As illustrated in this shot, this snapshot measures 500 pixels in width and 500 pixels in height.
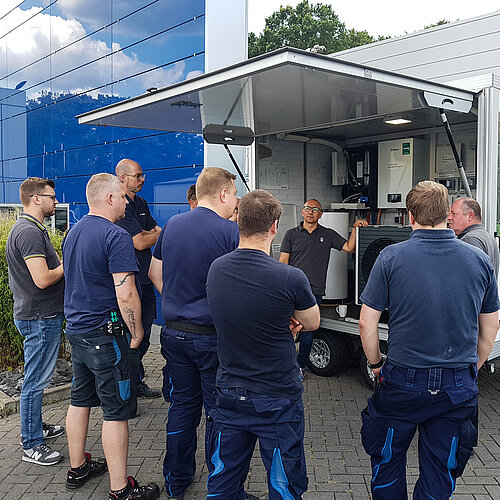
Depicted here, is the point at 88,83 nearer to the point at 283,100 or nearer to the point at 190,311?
the point at 283,100

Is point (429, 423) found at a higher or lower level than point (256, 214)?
lower

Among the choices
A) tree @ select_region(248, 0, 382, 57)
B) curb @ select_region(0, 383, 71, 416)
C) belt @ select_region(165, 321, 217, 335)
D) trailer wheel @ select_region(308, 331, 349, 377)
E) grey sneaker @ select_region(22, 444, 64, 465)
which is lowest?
grey sneaker @ select_region(22, 444, 64, 465)

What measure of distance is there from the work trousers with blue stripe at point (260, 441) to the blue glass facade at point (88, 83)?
5171 millimetres

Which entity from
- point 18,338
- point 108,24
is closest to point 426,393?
point 18,338

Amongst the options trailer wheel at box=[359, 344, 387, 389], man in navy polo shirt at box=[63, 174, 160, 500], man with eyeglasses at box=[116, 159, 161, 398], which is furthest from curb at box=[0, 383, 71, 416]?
trailer wheel at box=[359, 344, 387, 389]

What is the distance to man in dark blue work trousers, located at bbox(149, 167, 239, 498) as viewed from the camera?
10.2ft

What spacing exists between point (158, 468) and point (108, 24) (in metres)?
7.68

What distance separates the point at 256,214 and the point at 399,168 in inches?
171

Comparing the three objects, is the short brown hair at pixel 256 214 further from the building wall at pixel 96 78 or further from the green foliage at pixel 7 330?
the building wall at pixel 96 78

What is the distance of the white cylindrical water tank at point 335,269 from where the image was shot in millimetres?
6348

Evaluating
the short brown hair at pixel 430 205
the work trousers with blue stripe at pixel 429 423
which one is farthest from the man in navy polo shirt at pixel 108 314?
the short brown hair at pixel 430 205

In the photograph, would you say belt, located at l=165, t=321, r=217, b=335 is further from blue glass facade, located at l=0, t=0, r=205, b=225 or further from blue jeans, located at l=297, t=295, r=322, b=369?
blue glass facade, located at l=0, t=0, r=205, b=225

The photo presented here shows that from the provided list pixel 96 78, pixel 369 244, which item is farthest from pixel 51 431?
pixel 96 78

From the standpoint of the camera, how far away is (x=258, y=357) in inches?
98.3
